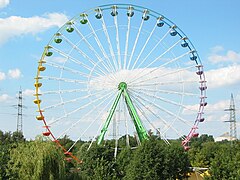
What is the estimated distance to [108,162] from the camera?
4053cm

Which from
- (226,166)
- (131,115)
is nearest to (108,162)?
(131,115)

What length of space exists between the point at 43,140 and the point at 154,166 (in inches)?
393

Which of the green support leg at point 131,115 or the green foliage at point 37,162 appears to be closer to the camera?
the green foliage at point 37,162

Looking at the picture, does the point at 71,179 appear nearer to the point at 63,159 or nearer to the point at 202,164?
the point at 63,159

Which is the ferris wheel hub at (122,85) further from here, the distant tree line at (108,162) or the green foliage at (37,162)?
the green foliage at (37,162)

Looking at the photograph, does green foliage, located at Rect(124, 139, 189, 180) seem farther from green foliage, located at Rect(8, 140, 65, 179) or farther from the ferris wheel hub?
green foliage, located at Rect(8, 140, 65, 179)

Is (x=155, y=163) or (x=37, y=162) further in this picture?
(x=155, y=163)

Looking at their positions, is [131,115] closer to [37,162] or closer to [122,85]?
[122,85]

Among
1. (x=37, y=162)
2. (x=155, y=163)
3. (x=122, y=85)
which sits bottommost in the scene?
(x=155, y=163)

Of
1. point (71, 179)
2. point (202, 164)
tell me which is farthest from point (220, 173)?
point (202, 164)

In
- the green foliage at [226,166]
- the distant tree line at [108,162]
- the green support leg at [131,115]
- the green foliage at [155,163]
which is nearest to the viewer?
the distant tree line at [108,162]

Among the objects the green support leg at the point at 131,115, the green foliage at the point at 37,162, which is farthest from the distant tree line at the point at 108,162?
the green support leg at the point at 131,115

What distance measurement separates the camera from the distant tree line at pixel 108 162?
28.4 m

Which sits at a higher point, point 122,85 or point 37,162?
point 122,85
